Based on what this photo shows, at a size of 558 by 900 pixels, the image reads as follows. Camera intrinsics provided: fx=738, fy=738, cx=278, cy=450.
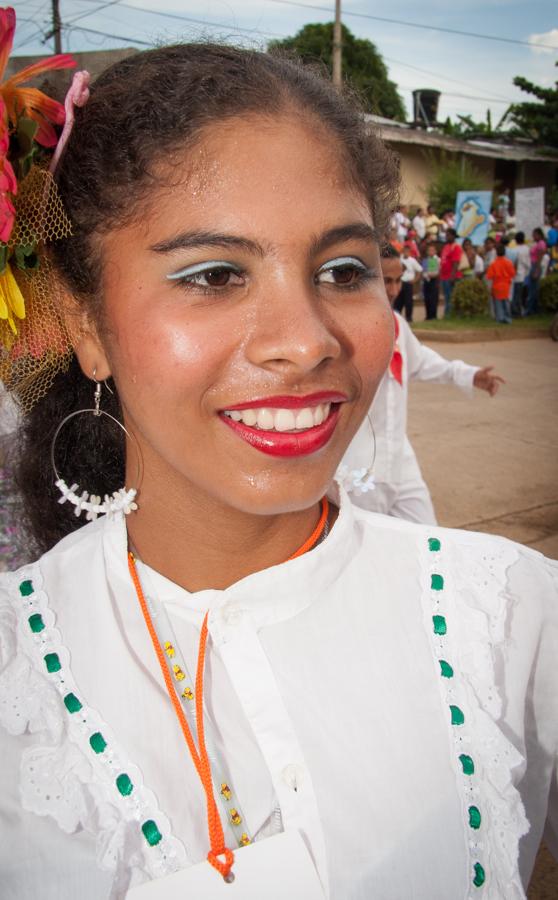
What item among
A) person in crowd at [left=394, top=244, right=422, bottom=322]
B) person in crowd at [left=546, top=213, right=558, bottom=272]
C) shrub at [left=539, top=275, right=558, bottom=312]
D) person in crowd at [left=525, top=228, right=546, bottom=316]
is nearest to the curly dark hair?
person in crowd at [left=394, top=244, right=422, bottom=322]

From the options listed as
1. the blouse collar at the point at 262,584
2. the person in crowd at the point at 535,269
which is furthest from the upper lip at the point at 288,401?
the person in crowd at the point at 535,269

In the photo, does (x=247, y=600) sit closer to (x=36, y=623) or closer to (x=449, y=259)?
(x=36, y=623)

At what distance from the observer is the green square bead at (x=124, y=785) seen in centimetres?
Answer: 111

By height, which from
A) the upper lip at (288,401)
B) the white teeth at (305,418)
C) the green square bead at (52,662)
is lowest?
the green square bead at (52,662)

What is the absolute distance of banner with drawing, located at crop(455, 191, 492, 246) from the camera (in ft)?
50.2

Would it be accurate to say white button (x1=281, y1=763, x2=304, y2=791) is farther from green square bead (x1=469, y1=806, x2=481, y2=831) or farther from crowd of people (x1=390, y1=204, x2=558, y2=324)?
crowd of people (x1=390, y1=204, x2=558, y2=324)

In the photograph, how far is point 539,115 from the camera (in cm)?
2994

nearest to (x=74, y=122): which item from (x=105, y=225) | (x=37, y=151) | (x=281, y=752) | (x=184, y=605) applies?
(x=37, y=151)

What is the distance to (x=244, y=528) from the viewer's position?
4.20ft

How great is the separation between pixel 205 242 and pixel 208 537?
50 cm

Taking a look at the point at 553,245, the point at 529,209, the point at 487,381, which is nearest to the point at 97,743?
the point at 487,381

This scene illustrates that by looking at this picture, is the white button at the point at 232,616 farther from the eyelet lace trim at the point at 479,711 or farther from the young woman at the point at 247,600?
the eyelet lace trim at the point at 479,711

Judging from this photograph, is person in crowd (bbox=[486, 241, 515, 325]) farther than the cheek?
Yes

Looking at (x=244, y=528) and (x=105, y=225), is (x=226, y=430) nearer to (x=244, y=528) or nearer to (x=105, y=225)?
(x=244, y=528)
